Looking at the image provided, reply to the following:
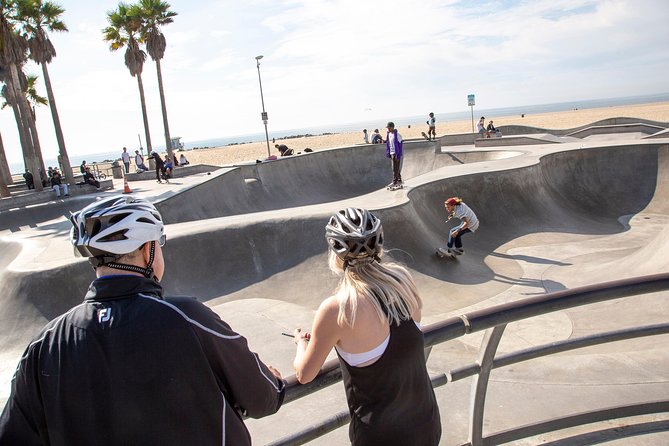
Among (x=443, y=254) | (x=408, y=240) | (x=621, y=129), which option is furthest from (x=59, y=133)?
(x=621, y=129)

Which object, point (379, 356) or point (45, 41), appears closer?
point (379, 356)

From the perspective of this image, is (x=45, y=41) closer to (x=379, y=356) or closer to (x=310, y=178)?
(x=310, y=178)

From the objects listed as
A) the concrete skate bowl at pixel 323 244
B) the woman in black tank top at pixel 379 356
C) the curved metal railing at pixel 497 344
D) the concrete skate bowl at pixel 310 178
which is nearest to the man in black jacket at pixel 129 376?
the curved metal railing at pixel 497 344

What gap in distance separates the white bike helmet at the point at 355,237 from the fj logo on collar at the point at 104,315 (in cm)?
101

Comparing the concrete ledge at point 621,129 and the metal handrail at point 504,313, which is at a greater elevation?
the metal handrail at point 504,313

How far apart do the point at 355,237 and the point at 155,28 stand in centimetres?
3350

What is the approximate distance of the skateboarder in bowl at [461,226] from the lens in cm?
1046

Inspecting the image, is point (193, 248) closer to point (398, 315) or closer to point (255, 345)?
point (255, 345)

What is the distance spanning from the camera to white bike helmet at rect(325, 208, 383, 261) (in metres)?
2.09

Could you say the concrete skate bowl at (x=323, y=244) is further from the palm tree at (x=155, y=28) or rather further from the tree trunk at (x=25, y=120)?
the palm tree at (x=155, y=28)

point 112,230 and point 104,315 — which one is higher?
point 112,230

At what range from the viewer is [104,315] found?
1399 mm

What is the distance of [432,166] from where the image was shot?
77.3 ft

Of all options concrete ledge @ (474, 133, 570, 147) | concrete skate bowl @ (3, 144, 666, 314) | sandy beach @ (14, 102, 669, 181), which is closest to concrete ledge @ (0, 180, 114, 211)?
sandy beach @ (14, 102, 669, 181)
